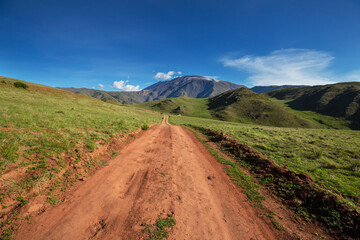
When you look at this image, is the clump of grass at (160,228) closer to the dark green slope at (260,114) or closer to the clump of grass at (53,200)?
the clump of grass at (53,200)

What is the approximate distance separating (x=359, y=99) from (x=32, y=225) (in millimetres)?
218782

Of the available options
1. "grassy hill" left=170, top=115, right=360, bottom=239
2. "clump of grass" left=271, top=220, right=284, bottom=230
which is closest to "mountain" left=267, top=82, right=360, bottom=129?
"grassy hill" left=170, top=115, right=360, bottom=239

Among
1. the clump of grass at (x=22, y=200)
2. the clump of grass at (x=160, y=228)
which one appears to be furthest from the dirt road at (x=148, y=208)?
the clump of grass at (x=22, y=200)

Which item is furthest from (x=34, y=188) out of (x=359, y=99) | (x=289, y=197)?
(x=359, y=99)

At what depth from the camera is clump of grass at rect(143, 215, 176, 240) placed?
487 cm

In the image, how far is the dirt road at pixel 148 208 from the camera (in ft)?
16.6

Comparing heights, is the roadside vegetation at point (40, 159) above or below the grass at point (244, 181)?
above

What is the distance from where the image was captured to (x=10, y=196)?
5715 millimetres

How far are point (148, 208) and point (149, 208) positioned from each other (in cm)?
5

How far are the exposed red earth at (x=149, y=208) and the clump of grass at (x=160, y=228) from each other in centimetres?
16

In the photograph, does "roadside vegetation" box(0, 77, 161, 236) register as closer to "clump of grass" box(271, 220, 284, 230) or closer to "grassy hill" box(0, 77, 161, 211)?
"grassy hill" box(0, 77, 161, 211)

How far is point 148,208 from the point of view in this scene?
6184 mm

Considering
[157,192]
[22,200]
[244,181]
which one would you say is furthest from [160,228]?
[244,181]

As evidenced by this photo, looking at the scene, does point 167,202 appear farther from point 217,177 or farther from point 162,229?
point 217,177
